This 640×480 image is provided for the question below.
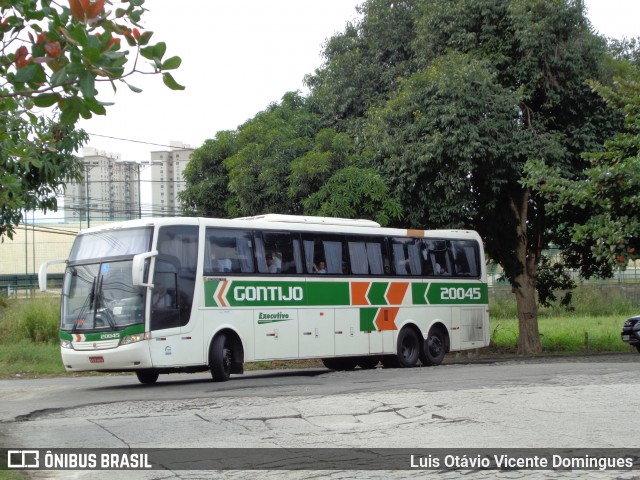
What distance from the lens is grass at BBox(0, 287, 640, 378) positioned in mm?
24656

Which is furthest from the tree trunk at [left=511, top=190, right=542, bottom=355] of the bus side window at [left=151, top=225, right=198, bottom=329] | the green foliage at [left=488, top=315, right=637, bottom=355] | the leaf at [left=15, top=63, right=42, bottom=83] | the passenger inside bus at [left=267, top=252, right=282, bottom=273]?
the leaf at [left=15, top=63, right=42, bottom=83]

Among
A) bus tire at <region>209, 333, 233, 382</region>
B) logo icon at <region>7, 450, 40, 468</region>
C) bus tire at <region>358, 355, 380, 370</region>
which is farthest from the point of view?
bus tire at <region>358, 355, 380, 370</region>

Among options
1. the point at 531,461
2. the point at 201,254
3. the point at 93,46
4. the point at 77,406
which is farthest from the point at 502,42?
the point at 93,46

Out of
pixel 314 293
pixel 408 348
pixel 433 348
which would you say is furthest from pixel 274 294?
pixel 433 348

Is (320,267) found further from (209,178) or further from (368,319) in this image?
(209,178)

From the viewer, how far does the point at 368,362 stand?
77.2ft

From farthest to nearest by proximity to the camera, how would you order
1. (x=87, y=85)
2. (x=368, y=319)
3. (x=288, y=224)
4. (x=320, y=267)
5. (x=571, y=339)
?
(x=571, y=339) → (x=368, y=319) → (x=320, y=267) → (x=288, y=224) → (x=87, y=85)

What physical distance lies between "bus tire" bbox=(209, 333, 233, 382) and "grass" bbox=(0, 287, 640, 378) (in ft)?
12.5

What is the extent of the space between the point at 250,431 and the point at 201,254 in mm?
7344

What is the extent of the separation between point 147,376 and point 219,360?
1606 mm

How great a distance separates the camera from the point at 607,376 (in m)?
15.5

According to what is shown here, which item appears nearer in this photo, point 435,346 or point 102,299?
point 102,299

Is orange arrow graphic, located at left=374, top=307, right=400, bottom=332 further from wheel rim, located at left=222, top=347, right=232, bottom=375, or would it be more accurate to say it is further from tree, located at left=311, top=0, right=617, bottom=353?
wheel rim, located at left=222, top=347, right=232, bottom=375

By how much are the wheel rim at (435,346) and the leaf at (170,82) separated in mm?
17308
